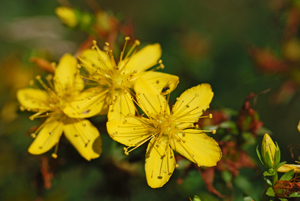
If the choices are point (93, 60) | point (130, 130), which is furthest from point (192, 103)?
point (93, 60)

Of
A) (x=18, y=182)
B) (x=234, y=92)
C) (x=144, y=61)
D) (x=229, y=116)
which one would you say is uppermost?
(x=144, y=61)

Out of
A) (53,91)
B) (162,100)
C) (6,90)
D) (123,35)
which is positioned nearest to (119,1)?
(6,90)

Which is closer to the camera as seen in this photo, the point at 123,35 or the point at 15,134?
the point at 123,35

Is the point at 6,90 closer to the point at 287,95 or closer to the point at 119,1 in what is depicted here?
the point at 119,1

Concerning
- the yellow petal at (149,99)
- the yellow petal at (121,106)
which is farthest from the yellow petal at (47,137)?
A: the yellow petal at (149,99)

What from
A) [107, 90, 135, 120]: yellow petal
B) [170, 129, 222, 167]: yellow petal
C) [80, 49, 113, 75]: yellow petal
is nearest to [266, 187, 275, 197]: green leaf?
[170, 129, 222, 167]: yellow petal

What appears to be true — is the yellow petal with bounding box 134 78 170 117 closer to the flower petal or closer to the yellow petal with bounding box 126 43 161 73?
the flower petal
